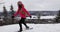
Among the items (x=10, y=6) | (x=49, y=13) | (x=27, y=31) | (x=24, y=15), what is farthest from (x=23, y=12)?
(x=49, y=13)

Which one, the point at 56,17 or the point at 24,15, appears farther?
the point at 56,17

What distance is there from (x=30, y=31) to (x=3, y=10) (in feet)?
29.3

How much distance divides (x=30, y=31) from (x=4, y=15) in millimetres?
8780

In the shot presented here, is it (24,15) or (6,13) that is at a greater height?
(24,15)

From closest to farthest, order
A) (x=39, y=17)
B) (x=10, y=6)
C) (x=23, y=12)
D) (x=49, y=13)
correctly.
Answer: (x=23, y=12) → (x=10, y=6) → (x=49, y=13) → (x=39, y=17)

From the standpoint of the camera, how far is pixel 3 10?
12969 mm

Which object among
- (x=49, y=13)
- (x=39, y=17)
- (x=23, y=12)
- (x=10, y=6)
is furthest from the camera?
(x=39, y=17)

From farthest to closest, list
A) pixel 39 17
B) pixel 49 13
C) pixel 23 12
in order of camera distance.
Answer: pixel 39 17 < pixel 49 13 < pixel 23 12

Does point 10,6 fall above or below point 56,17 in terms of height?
above

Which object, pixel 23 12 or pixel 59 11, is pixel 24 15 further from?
pixel 59 11

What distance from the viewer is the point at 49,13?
41.8ft

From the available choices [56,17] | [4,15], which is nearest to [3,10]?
[4,15]

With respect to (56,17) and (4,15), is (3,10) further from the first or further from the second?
(56,17)

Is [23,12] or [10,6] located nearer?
[23,12]
